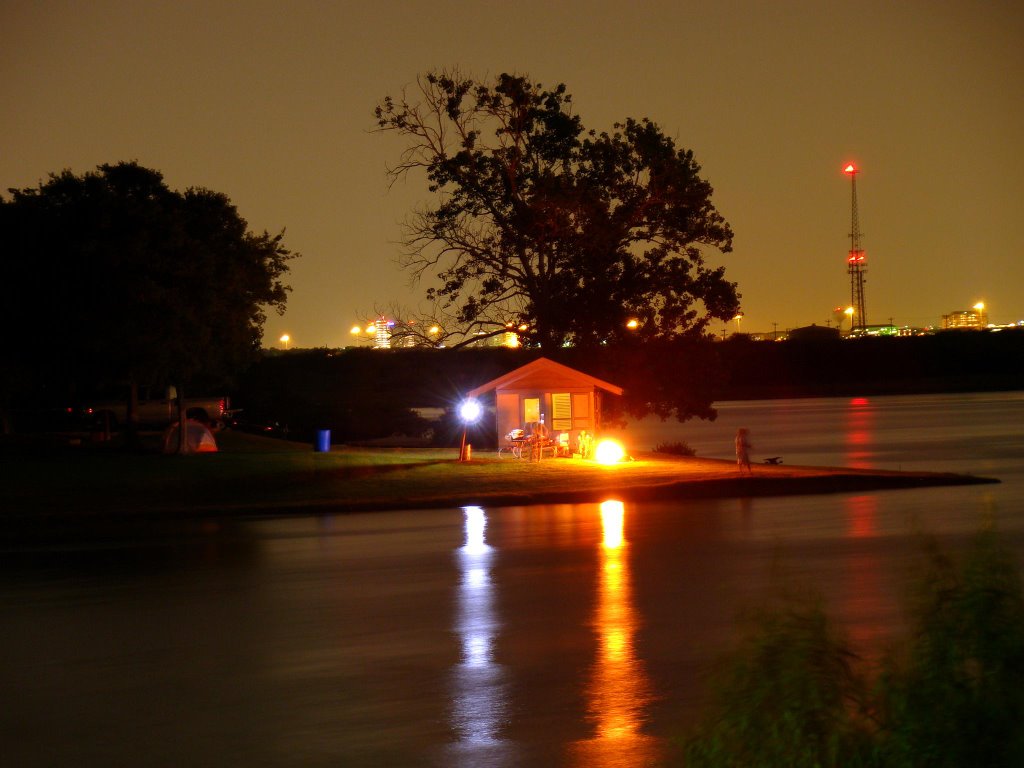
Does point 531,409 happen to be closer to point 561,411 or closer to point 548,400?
point 548,400

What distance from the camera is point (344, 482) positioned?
1008 inches

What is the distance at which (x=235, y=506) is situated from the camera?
22.2m

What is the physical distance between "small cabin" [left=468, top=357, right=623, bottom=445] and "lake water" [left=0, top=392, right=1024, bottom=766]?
1505cm

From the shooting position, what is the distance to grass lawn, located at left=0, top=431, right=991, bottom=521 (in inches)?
894

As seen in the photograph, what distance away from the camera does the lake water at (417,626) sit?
6.86 m

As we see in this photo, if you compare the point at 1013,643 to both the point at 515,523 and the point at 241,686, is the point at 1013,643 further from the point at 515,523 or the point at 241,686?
the point at 515,523

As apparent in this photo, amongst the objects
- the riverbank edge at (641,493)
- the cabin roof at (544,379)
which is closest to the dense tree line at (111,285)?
the cabin roof at (544,379)

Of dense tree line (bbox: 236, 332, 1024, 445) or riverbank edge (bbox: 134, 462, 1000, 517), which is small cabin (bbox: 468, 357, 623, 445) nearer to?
dense tree line (bbox: 236, 332, 1024, 445)

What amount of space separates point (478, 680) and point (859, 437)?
42.5m

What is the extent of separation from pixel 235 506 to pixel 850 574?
13491 millimetres

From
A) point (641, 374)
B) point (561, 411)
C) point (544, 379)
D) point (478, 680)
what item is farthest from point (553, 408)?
point (478, 680)

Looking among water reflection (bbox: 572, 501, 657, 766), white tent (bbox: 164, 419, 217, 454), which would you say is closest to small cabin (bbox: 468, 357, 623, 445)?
white tent (bbox: 164, 419, 217, 454)

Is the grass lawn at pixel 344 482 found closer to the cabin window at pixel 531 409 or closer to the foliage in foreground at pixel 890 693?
the cabin window at pixel 531 409

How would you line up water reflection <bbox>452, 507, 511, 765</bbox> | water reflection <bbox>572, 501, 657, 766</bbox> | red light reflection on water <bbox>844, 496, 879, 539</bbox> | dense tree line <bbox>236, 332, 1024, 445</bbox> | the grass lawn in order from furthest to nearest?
dense tree line <bbox>236, 332, 1024, 445</bbox>, the grass lawn, red light reflection on water <bbox>844, 496, 879, 539</bbox>, water reflection <bbox>452, 507, 511, 765</bbox>, water reflection <bbox>572, 501, 657, 766</bbox>
